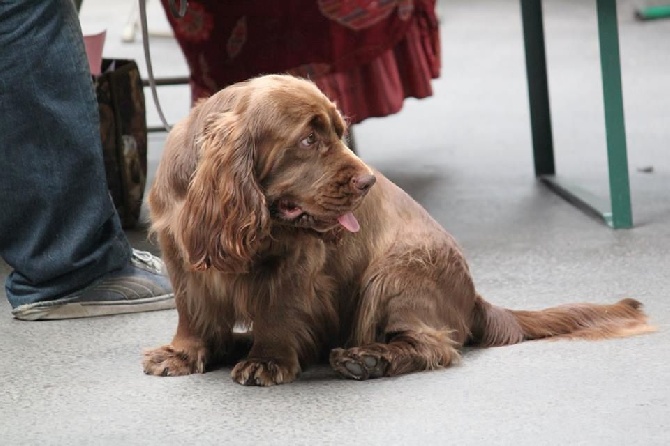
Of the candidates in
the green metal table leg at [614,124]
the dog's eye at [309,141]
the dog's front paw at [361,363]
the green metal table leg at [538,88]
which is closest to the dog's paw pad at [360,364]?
the dog's front paw at [361,363]

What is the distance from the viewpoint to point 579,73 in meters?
5.57

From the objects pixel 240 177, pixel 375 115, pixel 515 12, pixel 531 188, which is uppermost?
pixel 240 177

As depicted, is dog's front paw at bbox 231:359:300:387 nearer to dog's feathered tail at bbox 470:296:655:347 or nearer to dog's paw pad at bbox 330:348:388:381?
dog's paw pad at bbox 330:348:388:381

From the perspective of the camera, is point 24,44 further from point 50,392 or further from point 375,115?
point 375,115

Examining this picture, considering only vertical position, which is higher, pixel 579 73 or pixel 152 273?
pixel 152 273

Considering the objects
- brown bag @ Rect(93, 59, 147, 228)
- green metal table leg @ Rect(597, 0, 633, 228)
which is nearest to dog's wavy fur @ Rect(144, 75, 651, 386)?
green metal table leg @ Rect(597, 0, 633, 228)

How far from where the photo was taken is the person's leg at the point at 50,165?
2656 mm

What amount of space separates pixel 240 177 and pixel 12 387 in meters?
0.60

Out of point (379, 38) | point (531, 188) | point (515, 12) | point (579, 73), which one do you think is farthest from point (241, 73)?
point (515, 12)

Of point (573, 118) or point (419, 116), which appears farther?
point (419, 116)

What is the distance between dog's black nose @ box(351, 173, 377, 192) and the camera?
6.79ft

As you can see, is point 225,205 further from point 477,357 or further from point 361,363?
point 477,357

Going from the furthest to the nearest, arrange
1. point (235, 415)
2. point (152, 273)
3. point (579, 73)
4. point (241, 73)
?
point (579, 73), point (241, 73), point (152, 273), point (235, 415)

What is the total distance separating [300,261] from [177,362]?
0.30 m
